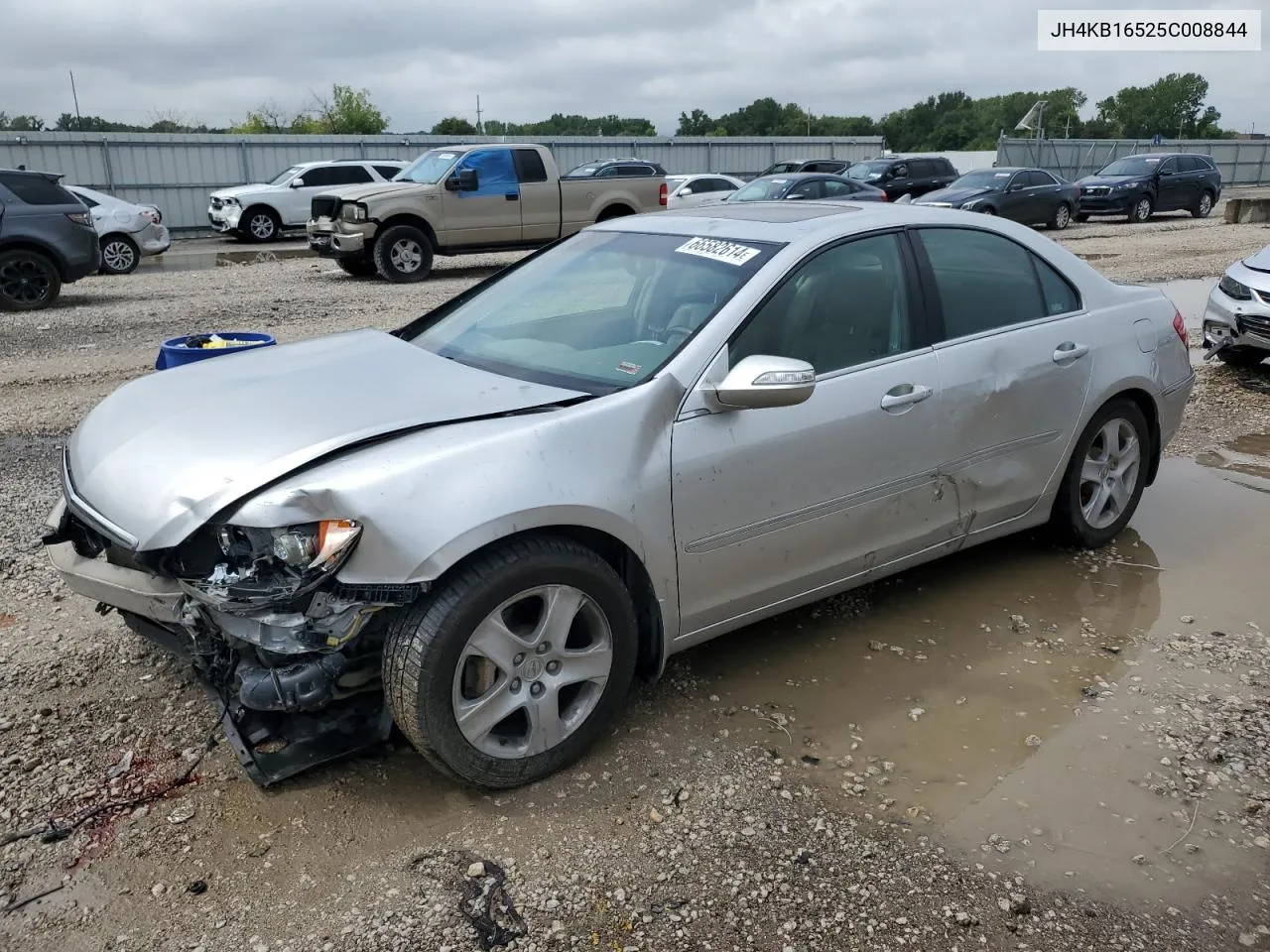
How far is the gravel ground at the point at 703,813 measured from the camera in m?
2.58

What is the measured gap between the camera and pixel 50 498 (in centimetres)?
545

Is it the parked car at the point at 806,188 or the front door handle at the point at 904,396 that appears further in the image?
the parked car at the point at 806,188

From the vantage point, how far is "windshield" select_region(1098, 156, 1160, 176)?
2519 centimetres

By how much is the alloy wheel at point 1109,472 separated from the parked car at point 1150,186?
22.0 m

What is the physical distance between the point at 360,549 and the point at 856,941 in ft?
5.18

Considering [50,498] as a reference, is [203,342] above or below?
above

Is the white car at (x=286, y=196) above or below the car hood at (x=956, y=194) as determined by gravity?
above

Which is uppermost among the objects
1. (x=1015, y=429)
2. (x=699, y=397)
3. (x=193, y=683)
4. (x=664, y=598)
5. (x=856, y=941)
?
(x=699, y=397)

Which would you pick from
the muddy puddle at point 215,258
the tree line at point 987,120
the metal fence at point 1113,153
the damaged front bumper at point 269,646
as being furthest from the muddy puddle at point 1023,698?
the tree line at point 987,120

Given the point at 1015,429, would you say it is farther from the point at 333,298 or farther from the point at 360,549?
the point at 333,298

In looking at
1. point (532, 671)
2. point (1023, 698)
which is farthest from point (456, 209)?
point (532, 671)

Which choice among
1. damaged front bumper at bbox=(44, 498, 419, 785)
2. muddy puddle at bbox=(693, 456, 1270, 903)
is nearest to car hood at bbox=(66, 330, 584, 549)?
damaged front bumper at bbox=(44, 498, 419, 785)

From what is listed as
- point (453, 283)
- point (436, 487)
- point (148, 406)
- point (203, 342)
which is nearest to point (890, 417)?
point (436, 487)

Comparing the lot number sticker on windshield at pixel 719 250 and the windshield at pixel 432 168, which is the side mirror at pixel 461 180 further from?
the lot number sticker on windshield at pixel 719 250
